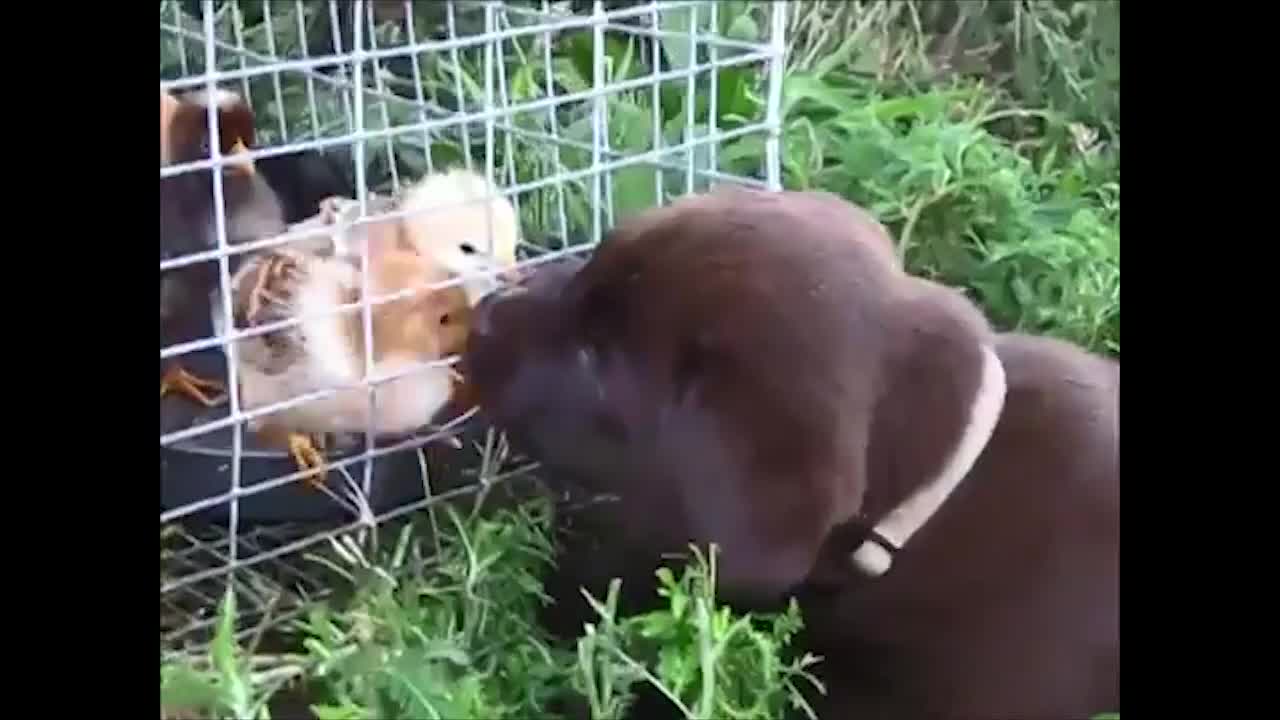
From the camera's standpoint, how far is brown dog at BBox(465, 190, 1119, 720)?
65cm

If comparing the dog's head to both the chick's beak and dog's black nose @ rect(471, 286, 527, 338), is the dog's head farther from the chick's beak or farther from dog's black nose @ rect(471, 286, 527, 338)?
the chick's beak

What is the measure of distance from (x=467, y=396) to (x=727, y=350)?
10 cm

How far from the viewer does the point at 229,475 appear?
646 millimetres

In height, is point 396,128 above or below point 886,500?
above

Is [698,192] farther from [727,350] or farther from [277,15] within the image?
[277,15]

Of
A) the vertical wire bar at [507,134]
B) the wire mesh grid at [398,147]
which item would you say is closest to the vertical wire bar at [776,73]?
the wire mesh grid at [398,147]

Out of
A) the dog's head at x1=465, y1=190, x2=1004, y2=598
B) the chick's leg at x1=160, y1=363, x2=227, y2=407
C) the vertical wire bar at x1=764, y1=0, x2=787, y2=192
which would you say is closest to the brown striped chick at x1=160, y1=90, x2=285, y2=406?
the chick's leg at x1=160, y1=363, x2=227, y2=407

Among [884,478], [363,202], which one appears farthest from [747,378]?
[363,202]

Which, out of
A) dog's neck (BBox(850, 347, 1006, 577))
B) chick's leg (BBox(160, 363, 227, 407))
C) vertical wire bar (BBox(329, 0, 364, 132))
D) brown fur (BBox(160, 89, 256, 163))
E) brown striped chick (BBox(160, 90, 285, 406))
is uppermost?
vertical wire bar (BBox(329, 0, 364, 132))

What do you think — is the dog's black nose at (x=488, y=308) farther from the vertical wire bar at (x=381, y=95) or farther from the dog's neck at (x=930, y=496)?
the dog's neck at (x=930, y=496)

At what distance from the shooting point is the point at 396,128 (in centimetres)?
68

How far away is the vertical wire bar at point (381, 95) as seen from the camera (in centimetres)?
67
